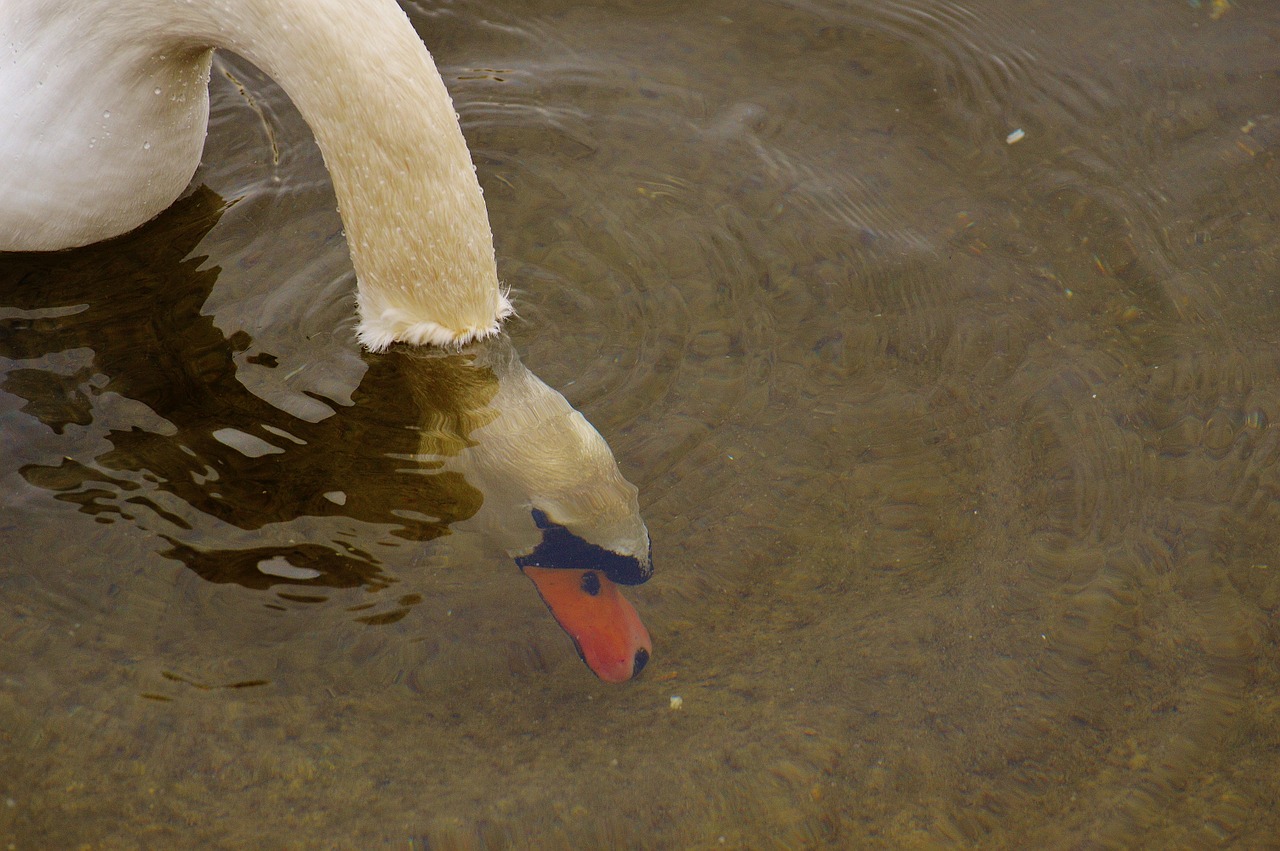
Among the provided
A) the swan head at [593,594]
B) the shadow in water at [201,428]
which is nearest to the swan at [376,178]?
the swan head at [593,594]

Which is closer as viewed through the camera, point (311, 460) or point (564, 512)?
point (564, 512)

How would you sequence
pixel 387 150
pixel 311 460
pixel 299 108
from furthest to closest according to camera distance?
pixel 311 460
pixel 299 108
pixel 387 150

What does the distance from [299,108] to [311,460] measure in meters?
1.11

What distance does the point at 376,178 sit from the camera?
10.8 ft

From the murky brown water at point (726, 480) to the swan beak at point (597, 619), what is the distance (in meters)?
0.08

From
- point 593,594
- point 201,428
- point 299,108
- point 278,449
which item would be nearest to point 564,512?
point 593,594

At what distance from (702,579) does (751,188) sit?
1893 mm

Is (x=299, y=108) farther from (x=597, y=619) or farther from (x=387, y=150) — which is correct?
(x=597, y=619)

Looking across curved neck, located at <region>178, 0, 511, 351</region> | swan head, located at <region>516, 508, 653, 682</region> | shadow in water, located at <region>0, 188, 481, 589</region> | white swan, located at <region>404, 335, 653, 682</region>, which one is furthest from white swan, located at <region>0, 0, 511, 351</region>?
swan head, located at <region>516, 508, 653, 682</region>

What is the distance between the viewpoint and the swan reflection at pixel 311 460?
3273mm

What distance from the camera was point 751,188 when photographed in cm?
454

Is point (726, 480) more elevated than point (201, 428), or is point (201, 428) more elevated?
point (201, 428)

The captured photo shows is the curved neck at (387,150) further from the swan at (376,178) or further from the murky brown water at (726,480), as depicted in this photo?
the murky brown water at (726,480)

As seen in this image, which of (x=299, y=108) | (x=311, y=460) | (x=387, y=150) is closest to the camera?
(x=387, y=150)
